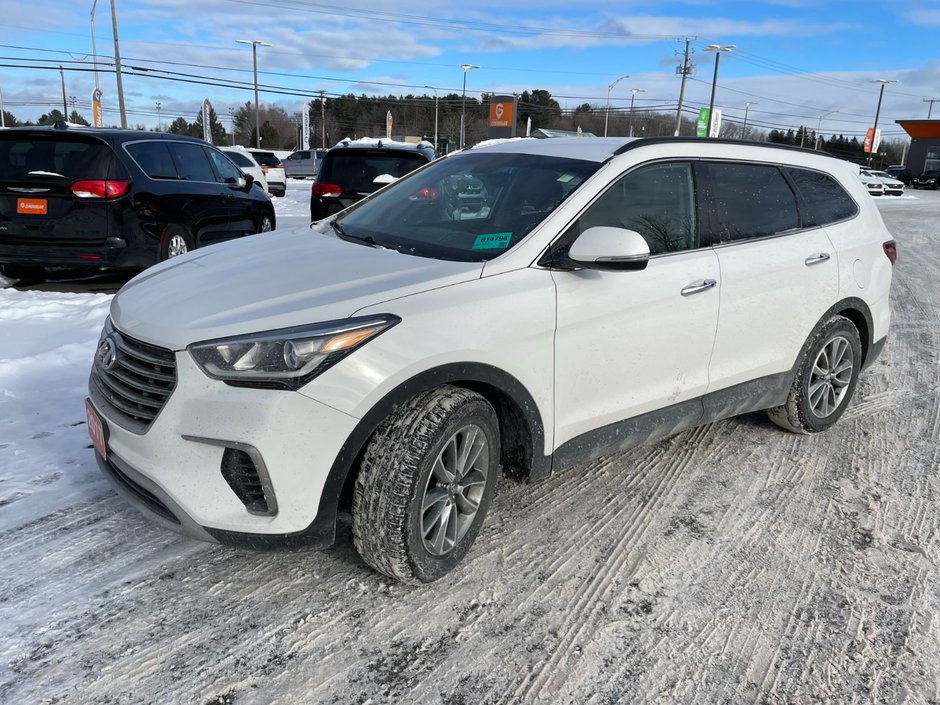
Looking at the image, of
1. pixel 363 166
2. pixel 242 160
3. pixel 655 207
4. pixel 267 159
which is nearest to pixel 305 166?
pixel 267 159

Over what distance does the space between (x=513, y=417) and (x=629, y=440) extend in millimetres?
750

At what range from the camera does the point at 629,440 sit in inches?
137

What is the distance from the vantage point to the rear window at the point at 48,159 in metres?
7.02

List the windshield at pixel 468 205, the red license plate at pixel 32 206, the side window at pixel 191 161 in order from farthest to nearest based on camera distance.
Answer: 1. the side window at pixel 191 161
2. the red license plate at pixel 32 206
3. the windshield at pixel 468 205

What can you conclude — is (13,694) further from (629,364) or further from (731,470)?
(731,470)

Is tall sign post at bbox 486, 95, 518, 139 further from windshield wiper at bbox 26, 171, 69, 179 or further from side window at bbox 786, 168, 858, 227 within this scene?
side window at bbox 786, 168, 858, 227

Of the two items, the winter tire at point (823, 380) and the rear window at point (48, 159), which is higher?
the rear window at point (48, 159)

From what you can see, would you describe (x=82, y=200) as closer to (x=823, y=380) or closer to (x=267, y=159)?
(x=823, y=380)

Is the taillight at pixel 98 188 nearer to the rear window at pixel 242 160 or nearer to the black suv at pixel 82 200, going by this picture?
the black suv at pixel 82 200

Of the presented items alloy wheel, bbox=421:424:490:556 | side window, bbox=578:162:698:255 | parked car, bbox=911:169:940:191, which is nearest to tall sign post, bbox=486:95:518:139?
side window, bbox=578:162:698:255

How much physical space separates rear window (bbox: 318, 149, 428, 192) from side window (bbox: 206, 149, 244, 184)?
1.15 metres

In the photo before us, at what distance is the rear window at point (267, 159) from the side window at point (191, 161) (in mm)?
18640

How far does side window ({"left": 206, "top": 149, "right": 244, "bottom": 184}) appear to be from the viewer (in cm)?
898

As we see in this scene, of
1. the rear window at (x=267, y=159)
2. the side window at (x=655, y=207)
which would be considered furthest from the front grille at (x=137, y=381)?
the rear window at (x=267, y=159)
